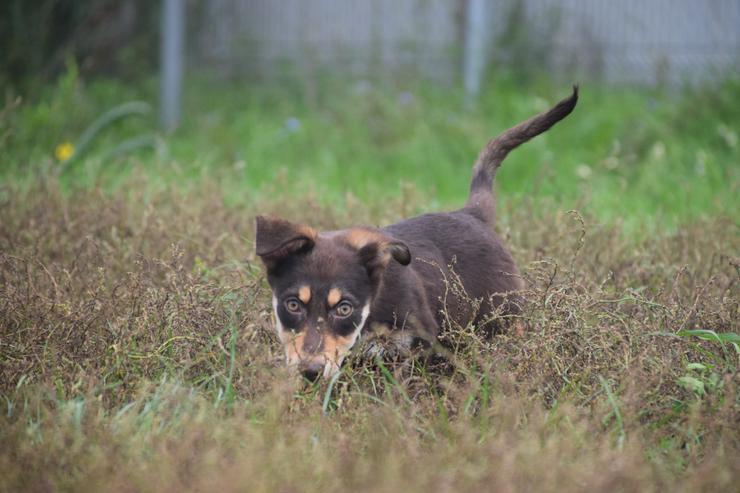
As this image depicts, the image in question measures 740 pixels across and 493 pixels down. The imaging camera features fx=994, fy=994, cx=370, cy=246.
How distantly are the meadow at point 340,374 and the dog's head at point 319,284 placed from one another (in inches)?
5.2

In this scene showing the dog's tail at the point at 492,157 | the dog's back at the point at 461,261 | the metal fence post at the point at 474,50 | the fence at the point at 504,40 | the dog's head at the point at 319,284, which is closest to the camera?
the dog's head at the point at 319,284

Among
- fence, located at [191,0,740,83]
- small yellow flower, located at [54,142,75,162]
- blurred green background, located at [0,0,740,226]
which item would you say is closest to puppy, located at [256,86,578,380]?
blurred green background, located at [0,0,740,226]

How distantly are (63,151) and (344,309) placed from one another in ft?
15.5

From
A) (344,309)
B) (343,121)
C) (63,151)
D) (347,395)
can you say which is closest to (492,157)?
(344,309)

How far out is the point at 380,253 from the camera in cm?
379

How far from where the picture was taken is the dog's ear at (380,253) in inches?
149

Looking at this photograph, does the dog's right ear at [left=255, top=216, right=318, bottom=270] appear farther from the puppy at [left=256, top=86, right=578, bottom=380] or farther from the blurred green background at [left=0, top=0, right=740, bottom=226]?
the blurred green background at [left=0, top=0, right=740, bottom=226]

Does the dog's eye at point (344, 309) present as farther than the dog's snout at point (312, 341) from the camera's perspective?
Yes

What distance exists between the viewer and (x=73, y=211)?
571 cm

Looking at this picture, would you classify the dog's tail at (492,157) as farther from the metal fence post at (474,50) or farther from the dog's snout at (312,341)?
the metal fence post at (474,50)

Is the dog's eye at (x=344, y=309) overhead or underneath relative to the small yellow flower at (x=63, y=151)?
overhead

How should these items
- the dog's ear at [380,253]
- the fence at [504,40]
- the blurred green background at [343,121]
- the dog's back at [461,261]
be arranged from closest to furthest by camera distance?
1. the dog's ear at [380,253]
2. the dog's back at [461,261]
3. the blurred green background at [343,121]
4. the fence at [504,40]

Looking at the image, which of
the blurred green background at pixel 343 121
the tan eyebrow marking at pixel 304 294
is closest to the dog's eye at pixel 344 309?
the tan eyebrow marking at pixel 304 294

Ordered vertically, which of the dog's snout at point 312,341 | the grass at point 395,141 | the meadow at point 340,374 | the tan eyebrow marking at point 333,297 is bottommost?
the grass at point 395,141
